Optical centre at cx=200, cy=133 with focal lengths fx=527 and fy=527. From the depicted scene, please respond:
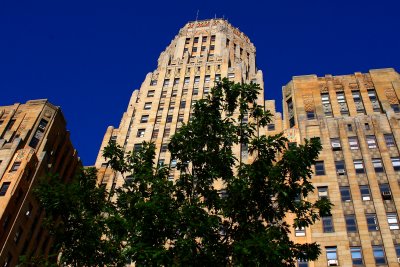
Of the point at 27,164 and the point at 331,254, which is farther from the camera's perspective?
the point at 27,164

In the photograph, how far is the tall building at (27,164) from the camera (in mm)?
52250

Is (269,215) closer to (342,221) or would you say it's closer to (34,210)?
(342,221)

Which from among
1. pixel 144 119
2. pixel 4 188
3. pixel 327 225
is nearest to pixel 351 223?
pixel 327 225

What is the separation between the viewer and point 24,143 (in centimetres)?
6156

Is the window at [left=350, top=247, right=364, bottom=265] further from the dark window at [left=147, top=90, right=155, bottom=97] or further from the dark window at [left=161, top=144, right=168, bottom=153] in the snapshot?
the dark window at [left=147, top=90, right=155, bottom=97]

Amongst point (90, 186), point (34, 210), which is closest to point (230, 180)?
point (90, 186)

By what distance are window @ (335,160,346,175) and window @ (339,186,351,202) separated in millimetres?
2171

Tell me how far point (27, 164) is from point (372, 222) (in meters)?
36.1

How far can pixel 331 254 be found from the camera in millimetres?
47719

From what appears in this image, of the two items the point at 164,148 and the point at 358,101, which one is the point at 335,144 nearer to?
the point at 358,101

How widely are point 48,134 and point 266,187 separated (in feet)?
151

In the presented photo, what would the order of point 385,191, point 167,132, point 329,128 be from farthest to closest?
point 167,132
point 329,128
point 385,191

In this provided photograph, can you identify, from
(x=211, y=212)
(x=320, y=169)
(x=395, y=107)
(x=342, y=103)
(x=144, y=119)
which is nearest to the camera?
(x=211, y=212)

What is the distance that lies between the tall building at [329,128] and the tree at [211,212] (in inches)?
705
